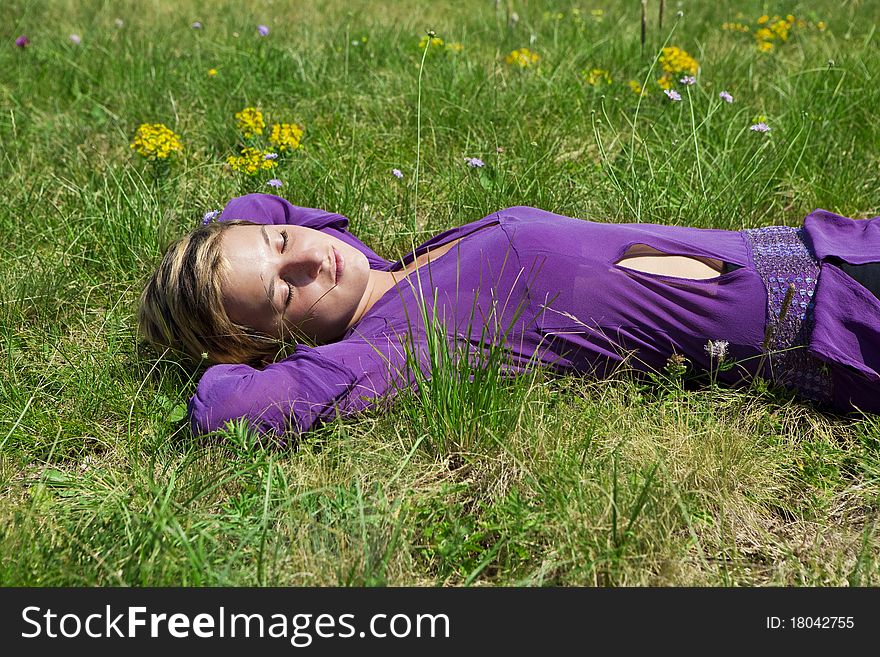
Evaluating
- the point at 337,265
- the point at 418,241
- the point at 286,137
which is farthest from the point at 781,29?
the point at 337,265

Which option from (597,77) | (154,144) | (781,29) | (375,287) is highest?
(781,29)

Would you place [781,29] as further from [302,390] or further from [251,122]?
[302,390]

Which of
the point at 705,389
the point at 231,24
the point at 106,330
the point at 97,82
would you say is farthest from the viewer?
the point at 231,24

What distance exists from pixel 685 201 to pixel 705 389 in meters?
0.93

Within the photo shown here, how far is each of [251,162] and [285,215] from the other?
47 centimetres

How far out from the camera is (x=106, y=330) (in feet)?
9.10

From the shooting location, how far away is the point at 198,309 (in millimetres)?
2404

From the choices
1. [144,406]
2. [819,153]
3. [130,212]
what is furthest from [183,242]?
[819,153]

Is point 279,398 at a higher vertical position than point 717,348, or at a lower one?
lower

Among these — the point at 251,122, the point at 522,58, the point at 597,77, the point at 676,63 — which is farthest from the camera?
the point at 522,58

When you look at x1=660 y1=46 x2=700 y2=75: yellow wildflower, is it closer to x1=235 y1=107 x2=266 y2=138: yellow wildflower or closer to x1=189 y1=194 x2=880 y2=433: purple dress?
x1=189 y1=194 x2=880 y2=433: purple dress

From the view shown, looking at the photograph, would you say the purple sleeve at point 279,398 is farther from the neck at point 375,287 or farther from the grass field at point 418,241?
the neck at point 375,287

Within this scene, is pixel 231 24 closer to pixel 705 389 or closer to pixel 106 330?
pixel 106 330
